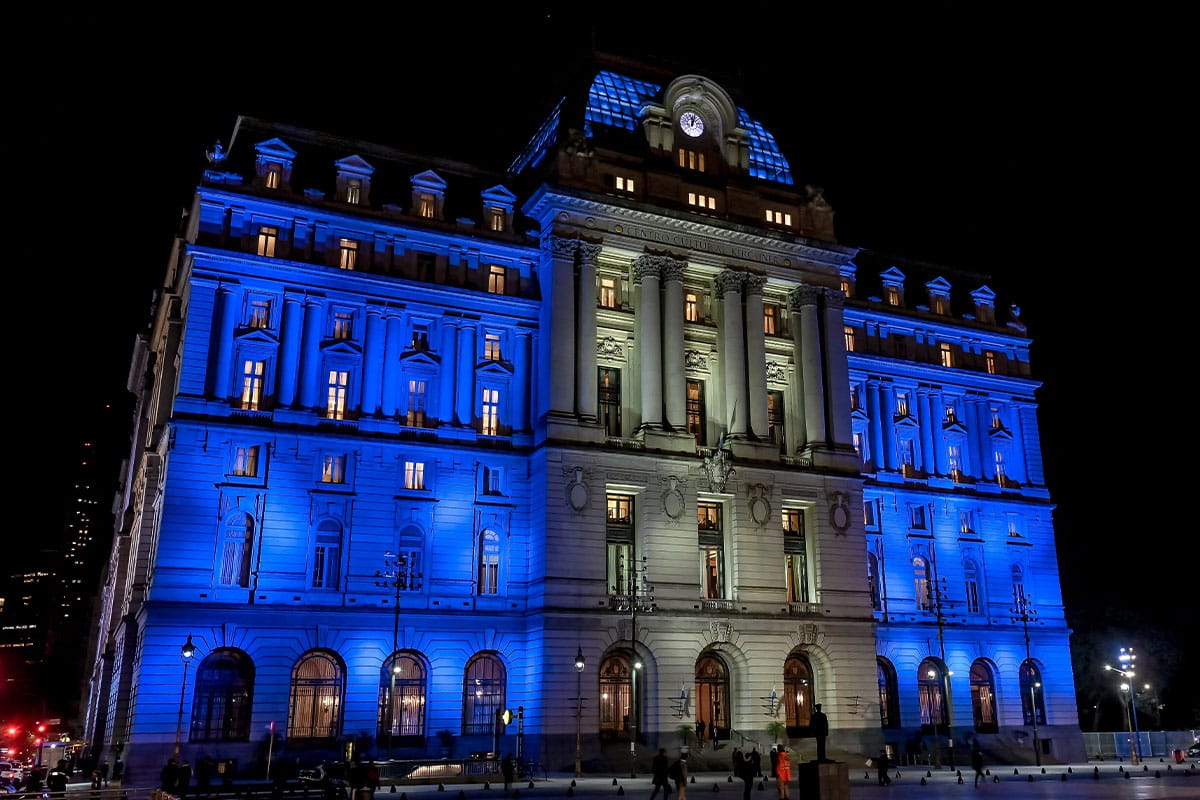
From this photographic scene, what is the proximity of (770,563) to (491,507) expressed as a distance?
16771 mm

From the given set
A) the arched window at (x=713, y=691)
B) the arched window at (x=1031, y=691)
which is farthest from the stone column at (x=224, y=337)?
the arched window at (x=1031, y=691)

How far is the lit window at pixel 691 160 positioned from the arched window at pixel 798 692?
103ft

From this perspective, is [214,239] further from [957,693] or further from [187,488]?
[957,693]

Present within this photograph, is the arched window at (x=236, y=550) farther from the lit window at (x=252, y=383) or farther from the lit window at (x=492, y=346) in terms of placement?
the lit window at (x=492, y=346)

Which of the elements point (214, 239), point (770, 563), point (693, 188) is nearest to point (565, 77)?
point (693, 188)

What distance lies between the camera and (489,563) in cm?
5831

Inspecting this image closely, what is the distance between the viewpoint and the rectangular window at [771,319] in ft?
225

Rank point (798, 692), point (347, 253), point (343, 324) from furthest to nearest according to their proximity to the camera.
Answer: point (798, 692), point (347, 253), point (343, 324)

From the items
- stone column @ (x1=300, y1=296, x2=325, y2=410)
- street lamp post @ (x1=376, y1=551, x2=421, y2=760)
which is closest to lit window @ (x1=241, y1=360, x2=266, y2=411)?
stone column @ (x1=300, y1=296, x2=325, y2=410)

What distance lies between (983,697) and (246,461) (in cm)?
4994

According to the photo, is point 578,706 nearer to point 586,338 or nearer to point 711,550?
point 711,550

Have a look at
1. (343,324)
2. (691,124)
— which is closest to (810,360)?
(691,124)

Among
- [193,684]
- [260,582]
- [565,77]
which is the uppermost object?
[565,77]

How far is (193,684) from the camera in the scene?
165 ft
